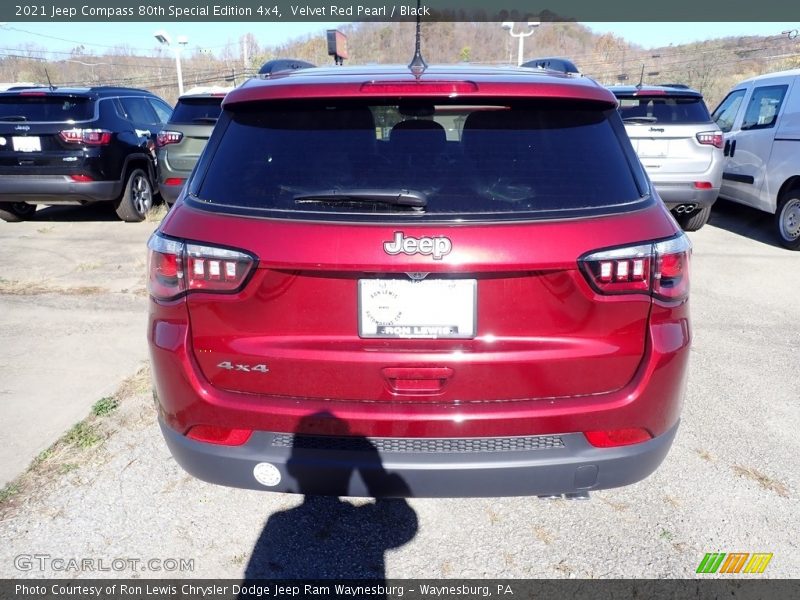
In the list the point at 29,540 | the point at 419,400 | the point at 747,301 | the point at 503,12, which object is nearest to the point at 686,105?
the point at 747,301

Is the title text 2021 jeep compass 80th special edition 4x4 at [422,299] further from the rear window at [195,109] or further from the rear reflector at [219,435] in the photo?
the rear window at [195,109]

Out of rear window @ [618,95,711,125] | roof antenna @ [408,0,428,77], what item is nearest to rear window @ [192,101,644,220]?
roof antenna @ [408,0,428,77]

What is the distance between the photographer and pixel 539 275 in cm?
184

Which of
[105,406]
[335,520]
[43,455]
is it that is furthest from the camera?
[105,406]

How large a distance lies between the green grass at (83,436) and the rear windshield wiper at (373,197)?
1.96 meters

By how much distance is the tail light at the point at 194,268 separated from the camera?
1.87 m

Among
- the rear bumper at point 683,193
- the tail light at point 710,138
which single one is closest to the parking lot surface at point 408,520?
the rear bumper at point 683,193

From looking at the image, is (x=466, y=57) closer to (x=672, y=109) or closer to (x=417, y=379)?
(x=672, y=109)

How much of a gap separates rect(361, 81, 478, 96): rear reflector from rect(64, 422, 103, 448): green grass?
2.27 metres

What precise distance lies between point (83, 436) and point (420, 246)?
7.54 feet

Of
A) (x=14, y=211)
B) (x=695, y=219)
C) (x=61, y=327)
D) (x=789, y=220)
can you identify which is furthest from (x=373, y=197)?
(x=14, y=211)

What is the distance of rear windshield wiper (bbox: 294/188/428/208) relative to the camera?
74.0 inches

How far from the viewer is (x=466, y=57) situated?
3198cm

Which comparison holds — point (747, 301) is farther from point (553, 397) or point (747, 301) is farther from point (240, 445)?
point (240, 445)
